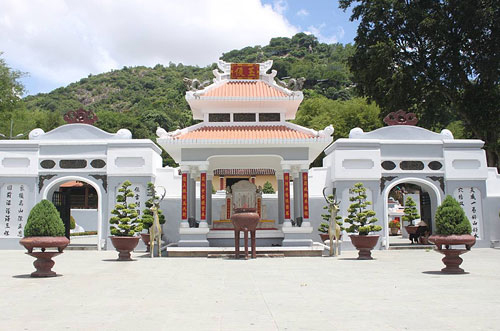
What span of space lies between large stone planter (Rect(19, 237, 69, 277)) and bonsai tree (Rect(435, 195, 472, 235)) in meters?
7.06

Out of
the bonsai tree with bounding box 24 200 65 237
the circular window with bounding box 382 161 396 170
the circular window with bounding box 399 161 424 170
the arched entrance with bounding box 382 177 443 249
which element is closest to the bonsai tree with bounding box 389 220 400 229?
the arched entrance with bounding box 382 177 443 249

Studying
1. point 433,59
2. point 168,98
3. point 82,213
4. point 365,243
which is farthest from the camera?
point 168,98

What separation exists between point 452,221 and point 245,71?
10.6 metres

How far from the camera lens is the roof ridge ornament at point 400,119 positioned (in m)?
18.9

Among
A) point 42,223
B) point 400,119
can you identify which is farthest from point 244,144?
point 42,223

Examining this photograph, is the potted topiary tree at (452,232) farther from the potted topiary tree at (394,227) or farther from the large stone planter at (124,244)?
the potted topiary tree at (394,227)

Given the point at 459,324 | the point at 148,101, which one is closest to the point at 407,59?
the point at 459,324

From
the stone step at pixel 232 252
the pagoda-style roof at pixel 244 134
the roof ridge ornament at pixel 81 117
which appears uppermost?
the roof ridge ornament at pixel 81 117

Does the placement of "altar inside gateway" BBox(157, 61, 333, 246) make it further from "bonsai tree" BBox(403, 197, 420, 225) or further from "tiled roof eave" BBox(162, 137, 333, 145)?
"bonsai tree" BBox(403, 197, 420, 225)

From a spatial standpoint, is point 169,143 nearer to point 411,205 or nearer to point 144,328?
point 144,328

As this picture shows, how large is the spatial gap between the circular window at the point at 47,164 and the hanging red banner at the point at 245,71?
7.59 metres

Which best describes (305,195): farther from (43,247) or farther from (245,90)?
(43,247)

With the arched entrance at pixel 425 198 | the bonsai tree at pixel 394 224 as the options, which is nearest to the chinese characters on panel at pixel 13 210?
the arched entrance at pixel 425 198

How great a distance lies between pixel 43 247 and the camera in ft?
29.2
